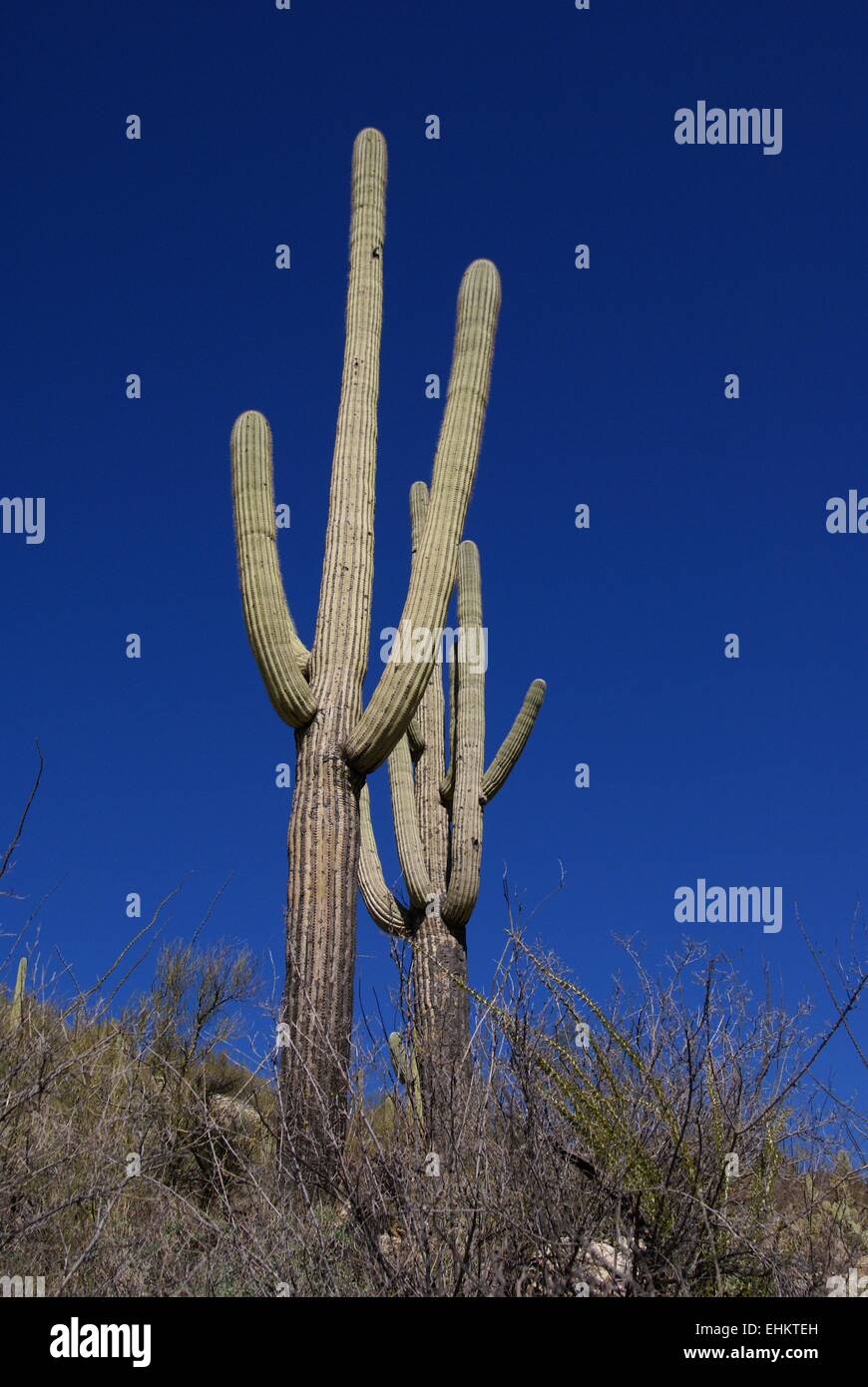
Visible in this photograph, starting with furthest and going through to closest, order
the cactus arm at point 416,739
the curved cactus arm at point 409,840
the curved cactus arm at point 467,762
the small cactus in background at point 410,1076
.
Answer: the cactus arm at point 416,739 < the curved cactus arm at point 467,762 < the curved cactus arm at point 409,840 < the small cactus in background at point 410,1076

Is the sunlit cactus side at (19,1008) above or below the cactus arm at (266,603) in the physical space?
below

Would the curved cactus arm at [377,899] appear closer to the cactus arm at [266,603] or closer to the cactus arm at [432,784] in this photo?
the cactus arm at [432,784]

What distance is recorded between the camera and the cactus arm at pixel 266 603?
25.0 ft

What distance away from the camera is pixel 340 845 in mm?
7402

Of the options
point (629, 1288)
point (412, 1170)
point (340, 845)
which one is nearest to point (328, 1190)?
point (412, 1170)

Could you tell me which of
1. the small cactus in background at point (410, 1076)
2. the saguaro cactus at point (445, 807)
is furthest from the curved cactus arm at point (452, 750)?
the small cactus in background at point (410, 1076)

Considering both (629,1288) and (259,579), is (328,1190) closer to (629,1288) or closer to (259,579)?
(629,1288)

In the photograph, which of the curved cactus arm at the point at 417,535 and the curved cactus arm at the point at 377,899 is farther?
the curved cactus arm at the point at 417,535

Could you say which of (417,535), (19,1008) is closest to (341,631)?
(19,1008)

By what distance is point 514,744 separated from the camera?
1173 centimetres

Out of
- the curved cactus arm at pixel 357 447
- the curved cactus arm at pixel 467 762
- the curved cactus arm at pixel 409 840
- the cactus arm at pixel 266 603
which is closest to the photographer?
the cactus arm at pixel 266 603

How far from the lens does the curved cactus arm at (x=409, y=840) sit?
10.7 m

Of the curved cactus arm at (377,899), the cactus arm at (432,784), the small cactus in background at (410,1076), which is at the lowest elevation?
the small cactus in background at (410,1076)
